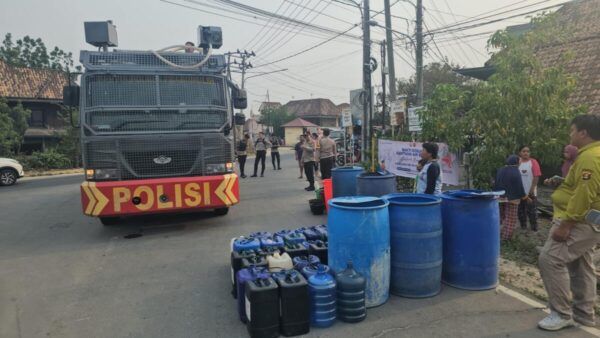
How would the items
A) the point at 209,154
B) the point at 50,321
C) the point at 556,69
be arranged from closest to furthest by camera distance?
the point at 50,321, the point at 556,69, the point at 209,154

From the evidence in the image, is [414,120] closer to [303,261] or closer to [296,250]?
[296,250]

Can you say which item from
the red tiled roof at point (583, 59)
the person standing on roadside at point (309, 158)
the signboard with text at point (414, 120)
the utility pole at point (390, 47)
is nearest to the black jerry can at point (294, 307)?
the signboard with text at point (414, 120)

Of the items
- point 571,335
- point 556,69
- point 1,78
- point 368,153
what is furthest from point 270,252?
point 1,78

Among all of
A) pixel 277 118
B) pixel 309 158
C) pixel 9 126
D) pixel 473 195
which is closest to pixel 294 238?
pixel 473 195

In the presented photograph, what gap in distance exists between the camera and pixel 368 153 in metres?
11.8

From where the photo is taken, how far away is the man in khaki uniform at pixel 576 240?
3.15 meters

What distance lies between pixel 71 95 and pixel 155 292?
14.4 ft

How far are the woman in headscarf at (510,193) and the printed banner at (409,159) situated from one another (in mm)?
1652

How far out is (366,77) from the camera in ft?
38.7

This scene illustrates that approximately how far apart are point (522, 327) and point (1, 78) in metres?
36.8

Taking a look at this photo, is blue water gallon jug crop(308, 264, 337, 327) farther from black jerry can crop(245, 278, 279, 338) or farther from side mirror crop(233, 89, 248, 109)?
side mirror crop(233, 89, 248, 109)

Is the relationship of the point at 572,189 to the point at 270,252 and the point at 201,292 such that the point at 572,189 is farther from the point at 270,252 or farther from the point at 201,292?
the point at 201,292

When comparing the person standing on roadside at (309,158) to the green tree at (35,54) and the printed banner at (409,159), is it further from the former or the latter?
the green tree at (35,54)

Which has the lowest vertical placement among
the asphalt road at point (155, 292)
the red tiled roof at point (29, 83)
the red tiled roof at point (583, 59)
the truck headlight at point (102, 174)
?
the asphalt road at point (155, 292)
